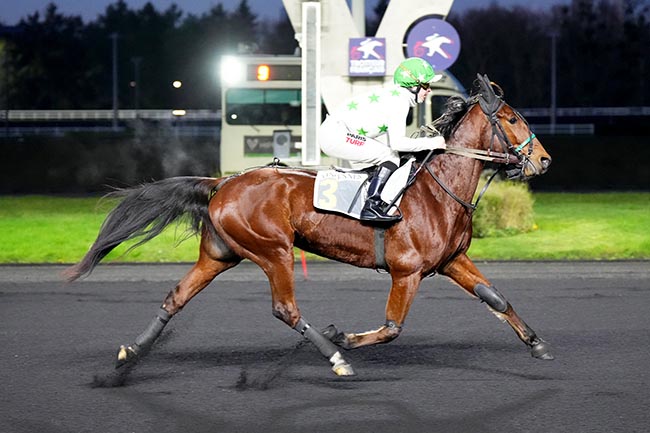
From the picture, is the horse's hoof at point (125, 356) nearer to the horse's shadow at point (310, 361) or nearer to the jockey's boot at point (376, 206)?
the horse's shadow at point (310, 361)

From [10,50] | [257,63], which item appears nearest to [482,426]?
[257,63]

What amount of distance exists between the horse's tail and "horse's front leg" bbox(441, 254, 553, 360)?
71.6 inches

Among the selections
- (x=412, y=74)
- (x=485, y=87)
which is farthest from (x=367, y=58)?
(x=412, y=74)

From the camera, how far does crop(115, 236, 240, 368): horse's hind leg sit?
7449 mm

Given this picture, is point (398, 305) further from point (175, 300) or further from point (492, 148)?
point (175, 300)

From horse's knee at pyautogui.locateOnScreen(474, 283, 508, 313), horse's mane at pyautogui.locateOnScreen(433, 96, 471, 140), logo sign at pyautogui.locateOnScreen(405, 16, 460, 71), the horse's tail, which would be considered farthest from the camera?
logo sign at pyautogui.locateOnScreen(405, 16, 460, 71)

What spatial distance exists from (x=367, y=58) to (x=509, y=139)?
9.25 meters

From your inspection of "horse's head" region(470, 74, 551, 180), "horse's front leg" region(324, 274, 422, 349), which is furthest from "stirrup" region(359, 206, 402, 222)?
"horse's head" region(470, 74, 551, 180)

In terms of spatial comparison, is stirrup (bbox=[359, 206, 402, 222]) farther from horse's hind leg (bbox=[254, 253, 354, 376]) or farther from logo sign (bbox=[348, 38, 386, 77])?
logo sign (bbox=[348, 38, 386, 77])

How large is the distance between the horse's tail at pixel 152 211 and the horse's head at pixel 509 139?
199cm

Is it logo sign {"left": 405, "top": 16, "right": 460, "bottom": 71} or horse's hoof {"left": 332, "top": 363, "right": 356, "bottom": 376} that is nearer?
horse's hoof {"left": 332, "top": 363, "right": 356, "bottom": 376}

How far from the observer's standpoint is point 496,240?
16.1 meters

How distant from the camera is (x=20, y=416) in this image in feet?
20.4

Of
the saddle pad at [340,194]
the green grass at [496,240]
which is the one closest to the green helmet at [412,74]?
the saddle pad at [340,194]
